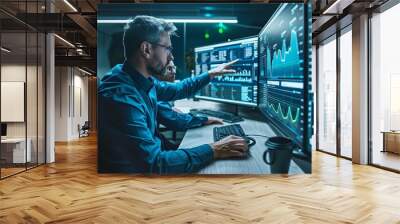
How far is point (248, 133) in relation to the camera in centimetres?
646

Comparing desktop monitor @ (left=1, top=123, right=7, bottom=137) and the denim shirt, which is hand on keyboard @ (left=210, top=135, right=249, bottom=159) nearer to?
the denim shirt

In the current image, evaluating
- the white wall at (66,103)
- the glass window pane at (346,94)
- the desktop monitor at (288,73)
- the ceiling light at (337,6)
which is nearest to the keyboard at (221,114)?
the desktop monitor at (288,73)

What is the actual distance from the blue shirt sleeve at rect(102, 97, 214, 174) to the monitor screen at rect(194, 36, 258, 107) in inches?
38.4

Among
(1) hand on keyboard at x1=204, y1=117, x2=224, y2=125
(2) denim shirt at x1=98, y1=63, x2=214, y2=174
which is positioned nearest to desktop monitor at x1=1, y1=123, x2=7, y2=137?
(2) denim shirt at x1=98, y1=63, x2=214, y2=174

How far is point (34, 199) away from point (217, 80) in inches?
138

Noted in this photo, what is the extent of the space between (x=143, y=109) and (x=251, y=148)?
2.04m

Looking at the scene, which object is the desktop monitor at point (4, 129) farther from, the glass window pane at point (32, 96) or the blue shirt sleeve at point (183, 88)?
the blue shirt sleeve at point (183, 88)

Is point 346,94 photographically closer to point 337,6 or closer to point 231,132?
point 337,6

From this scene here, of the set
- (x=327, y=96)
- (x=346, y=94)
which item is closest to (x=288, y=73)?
(x=346, y=94)

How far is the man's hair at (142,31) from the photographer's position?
6418 millimetres

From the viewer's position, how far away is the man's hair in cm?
642

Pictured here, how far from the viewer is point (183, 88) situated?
649 cm

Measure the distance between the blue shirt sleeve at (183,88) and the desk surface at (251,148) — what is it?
0.14 meters

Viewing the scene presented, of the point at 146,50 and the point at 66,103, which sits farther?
the point at 66,103
